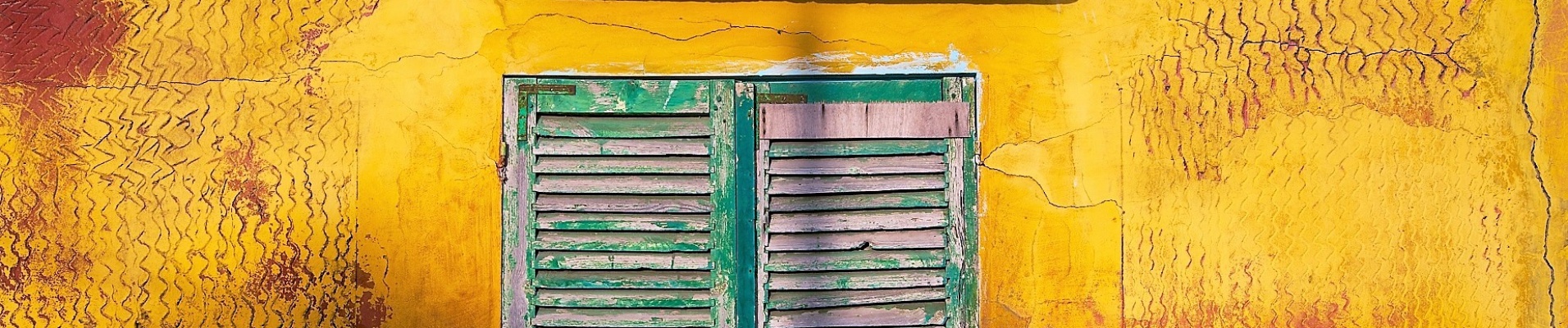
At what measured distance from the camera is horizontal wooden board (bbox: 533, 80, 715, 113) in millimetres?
2459

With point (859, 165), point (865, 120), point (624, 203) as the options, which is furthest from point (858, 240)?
point (624, 203)

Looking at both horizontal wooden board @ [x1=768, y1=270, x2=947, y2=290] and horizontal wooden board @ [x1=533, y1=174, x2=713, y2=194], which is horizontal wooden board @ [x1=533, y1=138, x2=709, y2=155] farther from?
horizontal wooden board @ [x1=768, y1=270, x2=947, y2=290]

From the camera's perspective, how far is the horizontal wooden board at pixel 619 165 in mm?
2449

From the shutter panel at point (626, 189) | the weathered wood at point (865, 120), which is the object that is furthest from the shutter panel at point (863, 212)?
the shutter panel at point (626, 189)

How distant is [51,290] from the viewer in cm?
244

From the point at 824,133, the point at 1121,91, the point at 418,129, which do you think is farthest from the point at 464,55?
the point at 1121,91

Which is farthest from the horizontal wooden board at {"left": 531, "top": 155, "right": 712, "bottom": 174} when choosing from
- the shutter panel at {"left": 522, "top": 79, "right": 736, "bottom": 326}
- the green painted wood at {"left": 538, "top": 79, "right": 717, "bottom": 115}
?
the green painted wood at {"left": 538, "top": 79, "right": 717, "bottom": 115}

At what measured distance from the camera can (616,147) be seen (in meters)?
2.46

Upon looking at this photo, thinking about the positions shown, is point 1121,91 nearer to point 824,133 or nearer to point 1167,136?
point 1167,136

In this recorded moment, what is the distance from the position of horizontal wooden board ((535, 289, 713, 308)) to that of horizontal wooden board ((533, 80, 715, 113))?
0.43 meters

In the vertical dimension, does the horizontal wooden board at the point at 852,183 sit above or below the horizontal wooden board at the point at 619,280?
above

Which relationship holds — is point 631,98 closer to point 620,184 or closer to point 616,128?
point 616,128

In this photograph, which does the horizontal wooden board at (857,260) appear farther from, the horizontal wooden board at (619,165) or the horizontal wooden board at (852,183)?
the horizontal wooden board at (619,165)

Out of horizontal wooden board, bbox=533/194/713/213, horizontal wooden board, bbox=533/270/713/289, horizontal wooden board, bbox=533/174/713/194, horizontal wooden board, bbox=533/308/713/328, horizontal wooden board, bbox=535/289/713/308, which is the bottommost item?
horizontal wooden board, bbox=533/308/713/328
